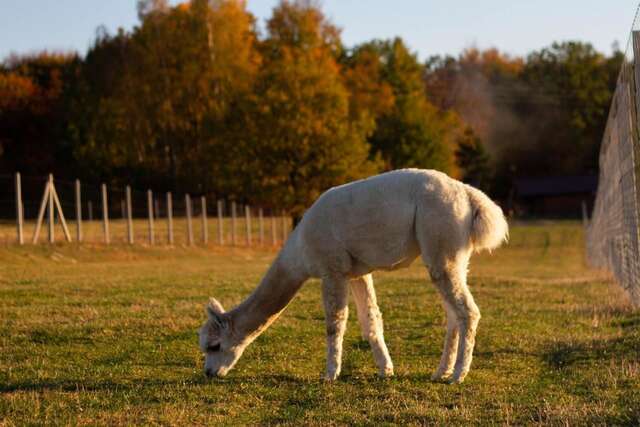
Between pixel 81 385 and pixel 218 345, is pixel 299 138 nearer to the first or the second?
pixel 218 345

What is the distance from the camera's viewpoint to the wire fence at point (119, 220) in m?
26.7

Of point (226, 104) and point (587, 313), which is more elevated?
point (226, 104)

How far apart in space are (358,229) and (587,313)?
19.8ft

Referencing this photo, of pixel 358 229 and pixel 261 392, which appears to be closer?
pixel 261 392

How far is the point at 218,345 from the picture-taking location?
9031 mm

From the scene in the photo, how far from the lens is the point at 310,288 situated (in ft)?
57.9

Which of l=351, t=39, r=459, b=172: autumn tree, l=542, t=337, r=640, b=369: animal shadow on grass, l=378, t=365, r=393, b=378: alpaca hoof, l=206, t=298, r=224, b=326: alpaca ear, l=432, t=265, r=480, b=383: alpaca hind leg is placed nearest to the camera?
l=432, t=265, r=480, b=383: alpaca hind leg

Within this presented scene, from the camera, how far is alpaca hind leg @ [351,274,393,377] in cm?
888

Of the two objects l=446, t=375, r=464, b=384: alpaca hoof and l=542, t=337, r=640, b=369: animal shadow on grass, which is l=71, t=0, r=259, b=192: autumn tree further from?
l=446, t=375, r=464, b=384: alpaca hoof

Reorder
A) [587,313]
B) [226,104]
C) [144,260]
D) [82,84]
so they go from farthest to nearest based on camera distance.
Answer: [82,84]
[226,104]
[144,260]
[587,313]

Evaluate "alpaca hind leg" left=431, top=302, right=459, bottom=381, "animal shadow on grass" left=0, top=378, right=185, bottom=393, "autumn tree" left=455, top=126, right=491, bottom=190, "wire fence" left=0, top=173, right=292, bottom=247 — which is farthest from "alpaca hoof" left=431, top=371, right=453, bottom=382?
"autumn tree" left=455, top=126, right=491, bottom=190

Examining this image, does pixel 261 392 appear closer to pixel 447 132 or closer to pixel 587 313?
pixel 587 313

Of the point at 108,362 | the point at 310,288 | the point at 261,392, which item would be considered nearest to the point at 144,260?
the point at 310,288

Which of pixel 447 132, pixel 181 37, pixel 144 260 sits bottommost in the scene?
pixel 144 260
